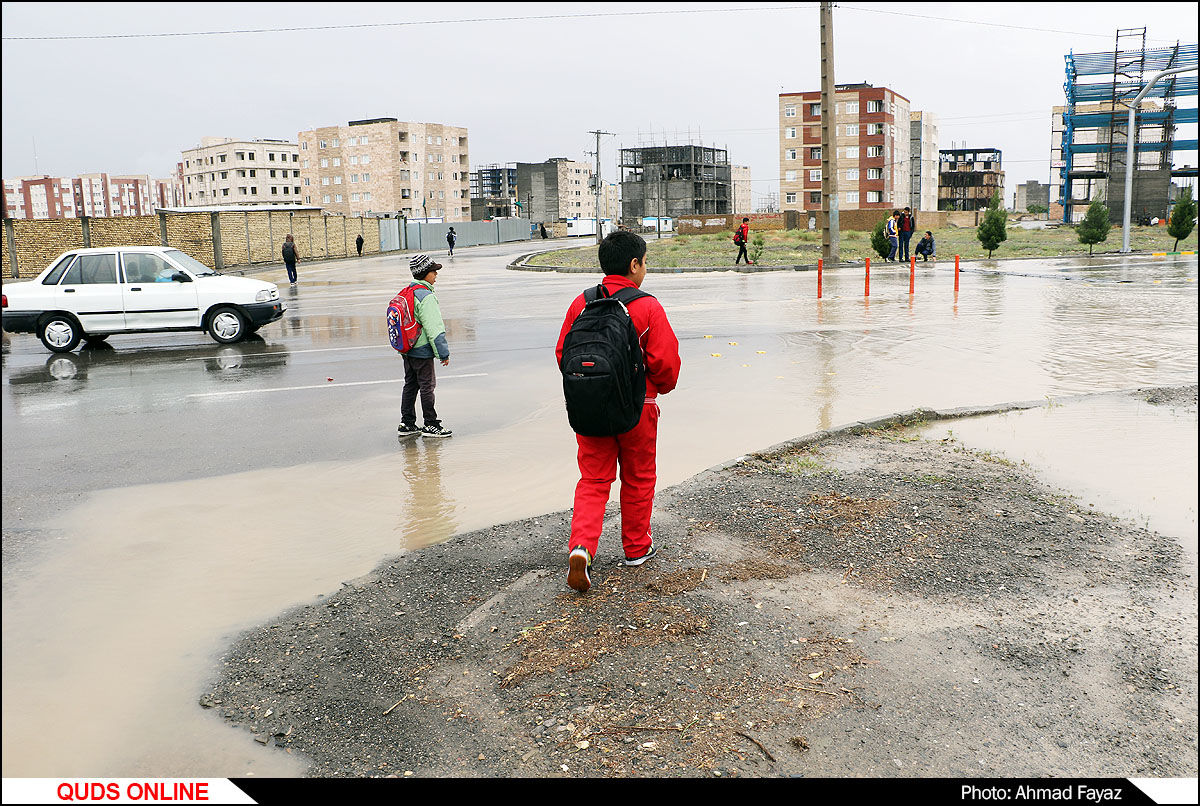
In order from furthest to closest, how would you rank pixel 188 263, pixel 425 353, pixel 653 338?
pixel 188 263 < pixel 425 353 < pixel 653 338

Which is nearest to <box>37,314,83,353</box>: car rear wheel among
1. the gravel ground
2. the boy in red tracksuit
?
the gravel ground

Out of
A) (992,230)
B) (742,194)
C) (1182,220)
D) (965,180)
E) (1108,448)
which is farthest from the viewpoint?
(742,194)

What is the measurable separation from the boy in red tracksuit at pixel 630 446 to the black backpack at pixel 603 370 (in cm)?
13

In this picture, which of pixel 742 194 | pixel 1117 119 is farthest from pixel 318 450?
pixel 742 194

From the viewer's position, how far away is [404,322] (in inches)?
316

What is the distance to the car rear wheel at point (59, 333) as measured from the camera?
1502 cm

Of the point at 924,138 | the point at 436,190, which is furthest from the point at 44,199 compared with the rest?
the point at 924,138

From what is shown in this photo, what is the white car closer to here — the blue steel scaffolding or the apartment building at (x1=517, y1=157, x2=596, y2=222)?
the blue steel scaffolding

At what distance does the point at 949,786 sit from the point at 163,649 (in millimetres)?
3377

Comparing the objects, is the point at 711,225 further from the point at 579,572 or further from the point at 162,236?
the point at 579,572

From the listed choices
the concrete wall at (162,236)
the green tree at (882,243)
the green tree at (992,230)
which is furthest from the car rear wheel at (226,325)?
the green tree at (992,230)

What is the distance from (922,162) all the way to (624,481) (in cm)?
12821

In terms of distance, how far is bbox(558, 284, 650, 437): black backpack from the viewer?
172 inches

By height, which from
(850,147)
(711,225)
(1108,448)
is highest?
(850,147)
